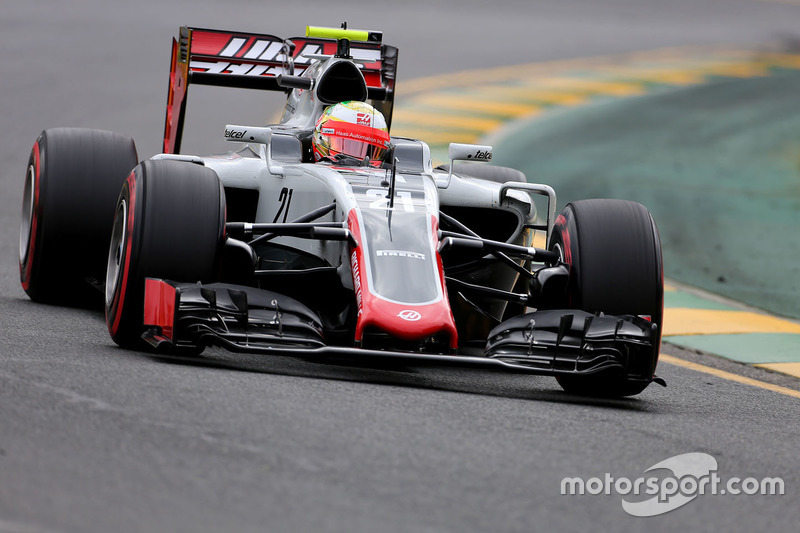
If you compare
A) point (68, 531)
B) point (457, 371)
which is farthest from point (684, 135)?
point (68, 531)

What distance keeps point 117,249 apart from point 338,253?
1119mm

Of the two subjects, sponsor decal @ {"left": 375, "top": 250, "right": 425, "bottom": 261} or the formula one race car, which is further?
sponsor decal @ {"left": 375, "top": 250, "right": 425, "bottom": 261}

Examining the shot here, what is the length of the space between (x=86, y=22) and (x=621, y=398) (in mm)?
20525

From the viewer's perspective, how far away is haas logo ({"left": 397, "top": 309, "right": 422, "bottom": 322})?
551 centimetres

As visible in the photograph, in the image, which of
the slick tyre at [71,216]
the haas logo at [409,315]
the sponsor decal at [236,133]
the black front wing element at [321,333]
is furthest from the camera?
the slick tyre at [71,216]

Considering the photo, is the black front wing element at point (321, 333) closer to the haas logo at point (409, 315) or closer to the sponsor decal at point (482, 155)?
the haas logo at point (409, 315)

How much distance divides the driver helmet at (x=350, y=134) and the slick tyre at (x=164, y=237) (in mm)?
1314

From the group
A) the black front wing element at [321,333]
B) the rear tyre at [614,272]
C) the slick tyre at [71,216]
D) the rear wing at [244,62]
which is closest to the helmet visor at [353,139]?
the slick tyre at [71,216]

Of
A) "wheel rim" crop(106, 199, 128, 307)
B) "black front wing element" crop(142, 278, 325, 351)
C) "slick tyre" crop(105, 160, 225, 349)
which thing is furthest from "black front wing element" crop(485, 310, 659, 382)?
"wheel rim" crop(106, 199, 128, 307)

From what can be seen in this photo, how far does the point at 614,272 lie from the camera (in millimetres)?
6027

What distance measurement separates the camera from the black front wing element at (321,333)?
5.38m

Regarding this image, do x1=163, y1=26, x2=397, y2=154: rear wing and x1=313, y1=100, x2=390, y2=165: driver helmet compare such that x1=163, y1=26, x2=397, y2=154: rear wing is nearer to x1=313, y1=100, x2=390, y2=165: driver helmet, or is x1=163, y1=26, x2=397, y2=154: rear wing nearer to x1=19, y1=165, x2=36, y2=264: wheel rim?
x1=19, y1=165, x2=36, y2=264: wheel rim

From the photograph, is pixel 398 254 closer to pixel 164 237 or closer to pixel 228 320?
pixel 228 320

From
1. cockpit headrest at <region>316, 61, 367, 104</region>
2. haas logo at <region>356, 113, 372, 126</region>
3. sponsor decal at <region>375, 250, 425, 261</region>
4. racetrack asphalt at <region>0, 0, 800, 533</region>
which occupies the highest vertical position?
cockpit headrest at <region>316, 61, 367, 104</region>
